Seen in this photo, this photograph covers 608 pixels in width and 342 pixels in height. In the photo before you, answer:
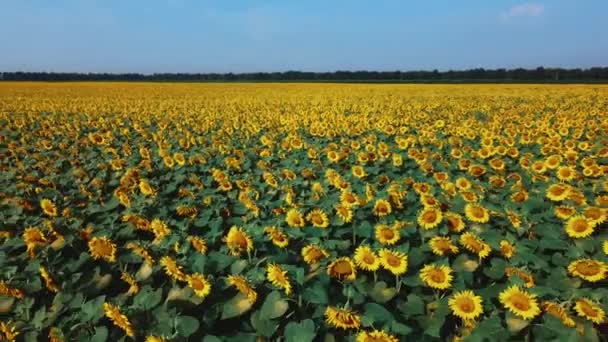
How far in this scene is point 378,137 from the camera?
354 inches

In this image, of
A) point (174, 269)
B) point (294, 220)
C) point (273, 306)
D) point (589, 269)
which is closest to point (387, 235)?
point (294, 220)

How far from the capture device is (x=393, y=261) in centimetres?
264

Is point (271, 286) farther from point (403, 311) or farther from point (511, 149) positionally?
point (511, 149)

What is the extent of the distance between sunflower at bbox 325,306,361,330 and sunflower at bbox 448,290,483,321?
1.77ft

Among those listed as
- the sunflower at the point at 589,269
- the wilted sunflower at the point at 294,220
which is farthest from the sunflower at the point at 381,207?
the sunflower at the point at 589,269

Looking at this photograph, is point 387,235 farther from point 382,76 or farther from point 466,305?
point 382,76

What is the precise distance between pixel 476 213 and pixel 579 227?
0.66m

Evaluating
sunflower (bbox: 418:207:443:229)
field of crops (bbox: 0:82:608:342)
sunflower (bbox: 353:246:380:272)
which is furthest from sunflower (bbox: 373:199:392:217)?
sunflower (bbox: 353:246:380:272)

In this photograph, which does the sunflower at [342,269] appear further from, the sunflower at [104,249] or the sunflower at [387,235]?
Answer: the sunflower at [104,249]

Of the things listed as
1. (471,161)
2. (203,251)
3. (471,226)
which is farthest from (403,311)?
(471,161)

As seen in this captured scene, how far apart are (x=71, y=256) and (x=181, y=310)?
1.35m

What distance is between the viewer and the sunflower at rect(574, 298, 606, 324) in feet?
6.89

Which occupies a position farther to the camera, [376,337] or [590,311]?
[590,311]

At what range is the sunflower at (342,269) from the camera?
2.54 metres
